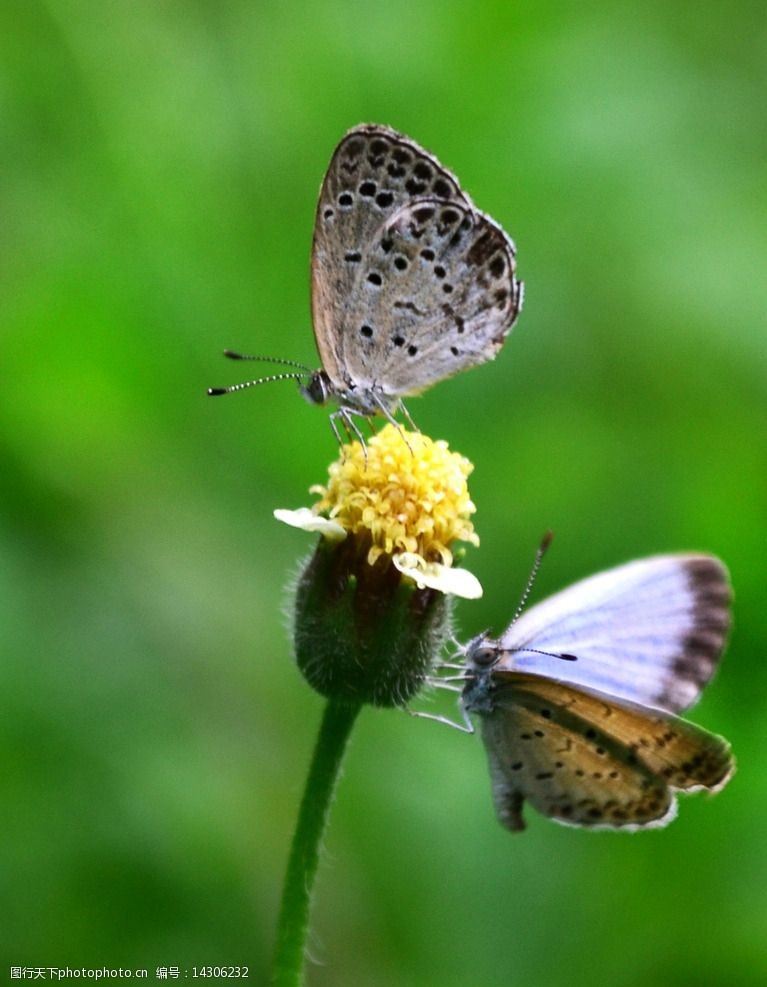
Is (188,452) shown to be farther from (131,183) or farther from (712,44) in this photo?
(712,44)

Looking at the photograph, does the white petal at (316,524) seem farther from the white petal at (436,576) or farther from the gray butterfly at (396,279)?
the gray butterfly at (396,279)

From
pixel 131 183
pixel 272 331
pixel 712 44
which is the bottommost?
pixel 272 331

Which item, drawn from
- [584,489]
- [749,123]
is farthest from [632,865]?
[749,123]

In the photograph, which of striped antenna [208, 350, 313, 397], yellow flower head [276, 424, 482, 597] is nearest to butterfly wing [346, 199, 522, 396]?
striped antenna [208, 350, 313, 397]

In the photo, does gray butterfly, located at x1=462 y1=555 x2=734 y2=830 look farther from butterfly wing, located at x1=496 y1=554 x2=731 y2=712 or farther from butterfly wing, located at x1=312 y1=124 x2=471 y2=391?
butterfly wing, located at x1=312 y1=124 x2=471 y2=391

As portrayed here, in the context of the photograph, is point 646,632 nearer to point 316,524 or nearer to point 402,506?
point 402,506

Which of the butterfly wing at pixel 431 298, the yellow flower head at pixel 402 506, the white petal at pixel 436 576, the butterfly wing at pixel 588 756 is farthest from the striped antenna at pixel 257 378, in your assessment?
the butterfly wing at pixel 588 756

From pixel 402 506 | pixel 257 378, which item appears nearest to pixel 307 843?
pixel 402 506
